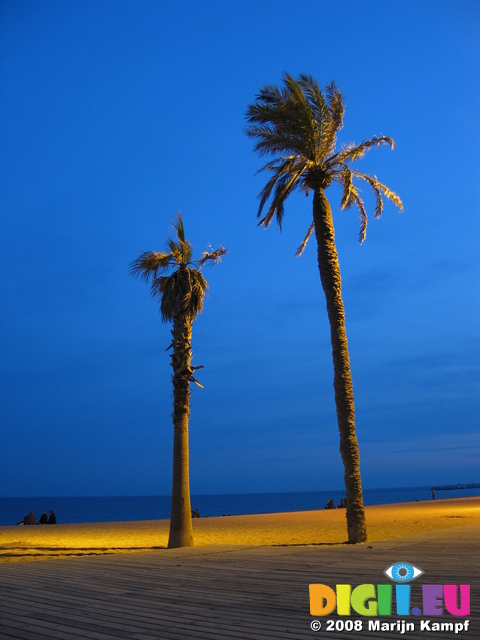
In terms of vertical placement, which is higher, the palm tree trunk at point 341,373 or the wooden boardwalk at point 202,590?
the palm tree trunk at point 341,373

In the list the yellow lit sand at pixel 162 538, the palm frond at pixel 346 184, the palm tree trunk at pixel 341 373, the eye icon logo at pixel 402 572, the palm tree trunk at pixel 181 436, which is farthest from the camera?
the palm frond at pixel 346 184

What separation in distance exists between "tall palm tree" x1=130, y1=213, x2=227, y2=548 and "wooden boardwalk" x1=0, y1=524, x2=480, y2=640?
4602mm

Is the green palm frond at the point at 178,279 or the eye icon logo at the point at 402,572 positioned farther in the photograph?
the green palm frond at the point at 178,279

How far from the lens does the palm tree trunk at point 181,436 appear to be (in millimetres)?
17047

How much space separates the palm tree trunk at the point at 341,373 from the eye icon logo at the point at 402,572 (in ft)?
24.6

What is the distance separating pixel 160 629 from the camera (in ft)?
18.5

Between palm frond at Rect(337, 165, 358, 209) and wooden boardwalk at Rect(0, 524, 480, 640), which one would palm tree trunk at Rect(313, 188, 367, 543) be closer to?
palm frond at Rect(337, 165, 358, 209)

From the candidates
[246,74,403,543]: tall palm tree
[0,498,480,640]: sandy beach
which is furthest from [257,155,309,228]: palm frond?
[0,498,480,640]: sandy beach

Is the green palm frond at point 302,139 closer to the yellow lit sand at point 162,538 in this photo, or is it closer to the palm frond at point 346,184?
the palm frond at point 346,184

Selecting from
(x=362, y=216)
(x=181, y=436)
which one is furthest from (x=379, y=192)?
(x=181, y=436)

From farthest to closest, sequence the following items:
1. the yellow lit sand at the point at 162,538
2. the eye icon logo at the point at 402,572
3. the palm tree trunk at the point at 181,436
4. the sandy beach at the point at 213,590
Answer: the yellow lit sand at the point at 162,538, the palm tree trunk at the point at 181,436, the eye icon logo at the point at 402,572, the sandy beach at the point at 213,590

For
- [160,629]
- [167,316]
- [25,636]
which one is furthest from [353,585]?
[167,316]

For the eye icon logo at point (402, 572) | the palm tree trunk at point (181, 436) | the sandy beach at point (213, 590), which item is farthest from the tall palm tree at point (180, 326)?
the eye icon logo at point (402, 572)

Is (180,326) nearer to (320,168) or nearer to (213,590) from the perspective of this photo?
(320,168)
